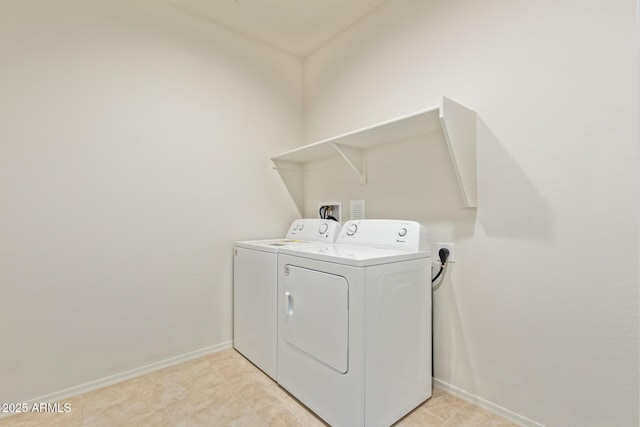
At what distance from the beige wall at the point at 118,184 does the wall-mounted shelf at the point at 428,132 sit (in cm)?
78

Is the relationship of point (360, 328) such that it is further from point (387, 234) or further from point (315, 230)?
point (315, 230)

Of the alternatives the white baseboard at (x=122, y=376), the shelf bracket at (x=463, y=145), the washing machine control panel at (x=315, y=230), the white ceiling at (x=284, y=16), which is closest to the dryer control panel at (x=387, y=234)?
the washing machine control panel at (x=315, y=230)

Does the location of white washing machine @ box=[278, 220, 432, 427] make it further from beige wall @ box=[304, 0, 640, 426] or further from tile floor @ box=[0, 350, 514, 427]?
beige wall @ box=[304, 0, 640, 426]

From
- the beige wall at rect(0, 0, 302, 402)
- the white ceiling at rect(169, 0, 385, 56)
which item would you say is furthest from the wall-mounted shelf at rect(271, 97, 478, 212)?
the white ceiling at rect(169, 0, 385, 56)

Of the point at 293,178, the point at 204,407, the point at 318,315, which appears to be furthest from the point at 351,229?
the point at 204,407

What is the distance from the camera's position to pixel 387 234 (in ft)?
5.61

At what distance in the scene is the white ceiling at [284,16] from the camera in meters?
2.06

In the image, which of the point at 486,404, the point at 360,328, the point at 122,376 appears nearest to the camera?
the point at 360,328

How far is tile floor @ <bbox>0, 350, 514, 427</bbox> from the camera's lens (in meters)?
1.43

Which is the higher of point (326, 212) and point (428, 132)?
point (428, 132)

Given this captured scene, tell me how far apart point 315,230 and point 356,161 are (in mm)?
610

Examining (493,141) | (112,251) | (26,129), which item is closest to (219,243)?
(112,251)

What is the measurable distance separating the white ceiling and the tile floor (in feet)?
8.33

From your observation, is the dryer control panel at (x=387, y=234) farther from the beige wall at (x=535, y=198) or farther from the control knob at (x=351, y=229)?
the beige wall at (x=535, y=198)
